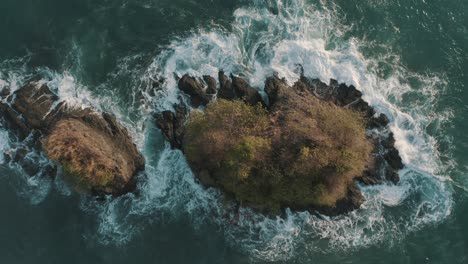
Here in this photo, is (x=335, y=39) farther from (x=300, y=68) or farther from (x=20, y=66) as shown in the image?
(x=20, y=66)

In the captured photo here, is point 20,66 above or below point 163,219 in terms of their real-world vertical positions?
above

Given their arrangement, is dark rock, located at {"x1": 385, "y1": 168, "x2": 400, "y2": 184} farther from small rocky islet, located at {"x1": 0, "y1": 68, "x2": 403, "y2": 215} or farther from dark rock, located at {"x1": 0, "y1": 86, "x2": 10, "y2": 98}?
dark rock, located at {"x1": 0, "y1": 86, "x2": 10, "y2": 98}

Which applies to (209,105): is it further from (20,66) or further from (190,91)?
(20,66)

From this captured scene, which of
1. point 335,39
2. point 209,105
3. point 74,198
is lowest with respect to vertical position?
point 74,198

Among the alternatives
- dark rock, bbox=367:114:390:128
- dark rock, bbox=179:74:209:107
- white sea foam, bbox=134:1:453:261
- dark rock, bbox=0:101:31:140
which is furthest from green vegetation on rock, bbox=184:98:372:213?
dark rock, bbox=0:101:31:140

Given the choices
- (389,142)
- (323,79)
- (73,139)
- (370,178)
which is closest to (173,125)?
(73,139)

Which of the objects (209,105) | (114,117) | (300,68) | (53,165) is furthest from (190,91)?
(53,165)

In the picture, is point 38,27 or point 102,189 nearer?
point 102,189
